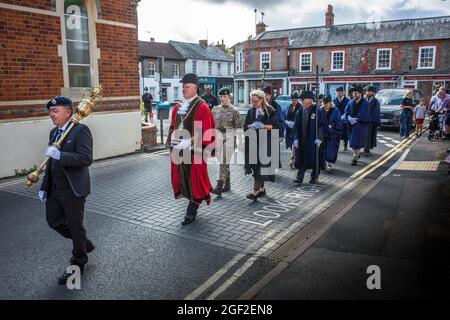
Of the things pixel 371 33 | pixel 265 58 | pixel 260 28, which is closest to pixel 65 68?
pixel 371 33

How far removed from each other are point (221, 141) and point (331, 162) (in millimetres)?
3642

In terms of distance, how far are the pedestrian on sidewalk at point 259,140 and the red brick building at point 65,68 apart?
17.7 ft

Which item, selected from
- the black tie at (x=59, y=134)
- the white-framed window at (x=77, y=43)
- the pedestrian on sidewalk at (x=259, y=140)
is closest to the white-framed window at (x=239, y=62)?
the white-framed window at (x=77, y=43)

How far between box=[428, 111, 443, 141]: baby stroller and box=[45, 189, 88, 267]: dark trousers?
1528 cm

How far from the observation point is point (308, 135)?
8695 millimetres

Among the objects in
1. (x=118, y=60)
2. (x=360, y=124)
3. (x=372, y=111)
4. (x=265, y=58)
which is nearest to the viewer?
(x=360, y=124)

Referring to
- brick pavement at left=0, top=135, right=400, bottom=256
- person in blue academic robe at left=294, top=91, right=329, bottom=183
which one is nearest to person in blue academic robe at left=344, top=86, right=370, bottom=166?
brick pavement at left=0, top=135, right=400, bottom=256

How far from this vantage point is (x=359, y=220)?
616 centimetres

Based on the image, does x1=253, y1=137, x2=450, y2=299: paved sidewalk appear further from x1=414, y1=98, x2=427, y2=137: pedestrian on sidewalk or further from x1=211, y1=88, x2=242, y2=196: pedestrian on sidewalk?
x1=414, y1=98, x2=427, y2=137: pedestrian on sidewalk

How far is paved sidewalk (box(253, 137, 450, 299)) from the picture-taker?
3916 millimetres

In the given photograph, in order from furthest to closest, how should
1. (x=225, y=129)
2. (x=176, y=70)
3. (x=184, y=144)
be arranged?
(x=176, y=70) → (x=225, y=129) → (x=184, y=144)

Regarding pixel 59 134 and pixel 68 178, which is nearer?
pixel 68 178

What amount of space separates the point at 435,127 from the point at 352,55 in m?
25.7

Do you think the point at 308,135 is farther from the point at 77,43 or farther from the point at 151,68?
the point at 151,68
